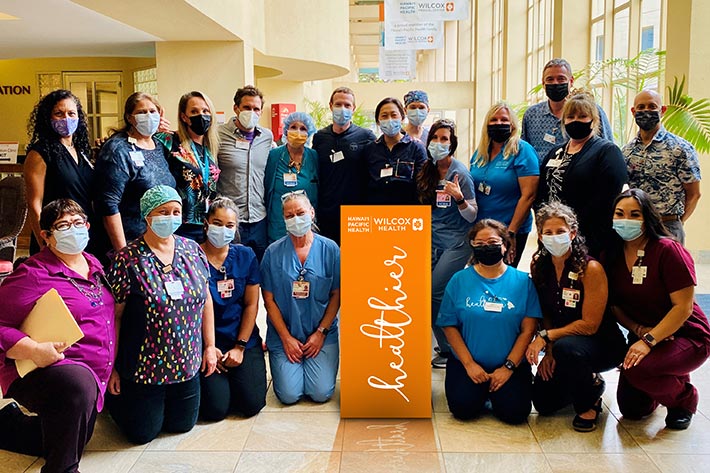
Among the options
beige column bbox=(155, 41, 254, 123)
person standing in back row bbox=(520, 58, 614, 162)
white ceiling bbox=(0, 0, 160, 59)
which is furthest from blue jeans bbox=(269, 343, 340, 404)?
beige column bbox=(155, 41, 254, 123)

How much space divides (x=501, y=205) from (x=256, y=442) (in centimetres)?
195

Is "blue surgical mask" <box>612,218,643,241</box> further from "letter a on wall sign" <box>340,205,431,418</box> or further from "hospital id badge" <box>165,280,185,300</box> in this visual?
"hospital id badge" <box>165,280,185,300</box>

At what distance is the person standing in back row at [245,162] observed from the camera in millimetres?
4188

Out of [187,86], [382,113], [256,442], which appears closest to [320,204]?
[382,113]

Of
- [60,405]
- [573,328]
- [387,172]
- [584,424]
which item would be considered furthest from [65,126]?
[584,424]

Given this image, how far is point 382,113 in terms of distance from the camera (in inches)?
161

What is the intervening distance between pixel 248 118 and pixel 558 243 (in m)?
2.03

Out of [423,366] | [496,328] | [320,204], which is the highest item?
[320,204]

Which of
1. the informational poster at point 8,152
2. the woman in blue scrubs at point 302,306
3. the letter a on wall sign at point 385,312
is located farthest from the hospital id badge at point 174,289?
the informational poster at point 8,152

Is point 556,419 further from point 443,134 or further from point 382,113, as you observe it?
point 382,113

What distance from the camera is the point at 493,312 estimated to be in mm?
3363

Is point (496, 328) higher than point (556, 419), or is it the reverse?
point (496, 328)

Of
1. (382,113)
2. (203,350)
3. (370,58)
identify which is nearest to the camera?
(203,350)

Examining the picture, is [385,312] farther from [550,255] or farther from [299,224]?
[550,255]
